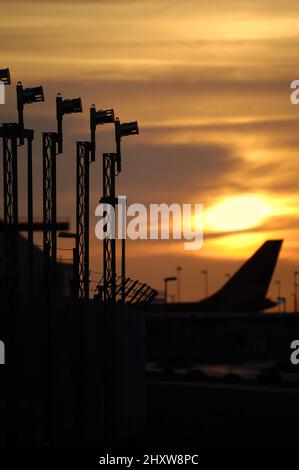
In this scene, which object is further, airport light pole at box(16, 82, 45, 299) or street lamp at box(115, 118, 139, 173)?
street lamp at box(115, 118, 139, 173)

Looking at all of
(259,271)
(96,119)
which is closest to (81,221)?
(96,119)

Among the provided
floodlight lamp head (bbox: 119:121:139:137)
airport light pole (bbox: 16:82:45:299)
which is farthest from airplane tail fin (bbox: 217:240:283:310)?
airport light pole (bbox: 16:82:45:299)

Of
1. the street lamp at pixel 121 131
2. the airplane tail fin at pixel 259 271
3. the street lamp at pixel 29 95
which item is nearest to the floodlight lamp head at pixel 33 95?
the street lamp at pixel 29 95

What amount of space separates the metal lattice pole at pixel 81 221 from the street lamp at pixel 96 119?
0.25 metres

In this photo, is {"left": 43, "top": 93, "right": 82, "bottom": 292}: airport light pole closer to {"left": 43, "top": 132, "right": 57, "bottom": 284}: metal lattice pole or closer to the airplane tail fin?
{"left": 43, "top": 132, "right": 57, "bottom": 284}: metal lattice pole

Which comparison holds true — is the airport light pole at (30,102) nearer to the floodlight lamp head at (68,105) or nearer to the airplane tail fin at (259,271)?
the floodlight lamp head at (68,105)

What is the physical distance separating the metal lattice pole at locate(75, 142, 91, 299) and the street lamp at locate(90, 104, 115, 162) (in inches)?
9.8

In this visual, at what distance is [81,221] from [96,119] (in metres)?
4.21

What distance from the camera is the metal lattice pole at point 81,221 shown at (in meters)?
52.3

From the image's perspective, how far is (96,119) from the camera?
Answer: 54812 mm

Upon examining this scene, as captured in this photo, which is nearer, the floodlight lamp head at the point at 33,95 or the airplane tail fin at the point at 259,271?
the floodlight lamp head at the point at 33,95

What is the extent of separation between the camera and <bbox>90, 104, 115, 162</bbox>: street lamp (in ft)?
178

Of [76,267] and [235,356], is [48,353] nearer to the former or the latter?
[76,267]

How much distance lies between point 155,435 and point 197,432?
7.69 ft
